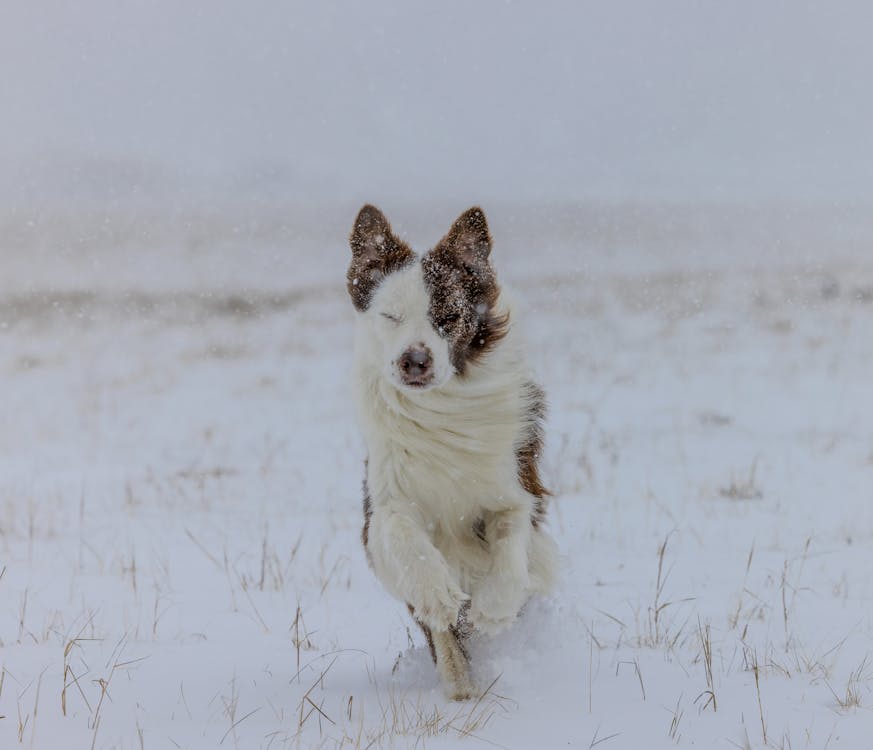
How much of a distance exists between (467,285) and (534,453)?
829 millimetres

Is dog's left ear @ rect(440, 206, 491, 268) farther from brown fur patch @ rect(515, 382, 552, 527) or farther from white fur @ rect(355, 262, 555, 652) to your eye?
brown fur patch @ rect(515, 382, 552, 527)

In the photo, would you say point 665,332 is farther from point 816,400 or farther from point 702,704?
point 702,704

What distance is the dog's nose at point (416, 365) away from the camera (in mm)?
3680

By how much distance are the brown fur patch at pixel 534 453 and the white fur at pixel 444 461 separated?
0.04m

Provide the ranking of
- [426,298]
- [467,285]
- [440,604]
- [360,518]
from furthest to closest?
1. [360,518]
2. [467,285]
3. [426,298]
4. [440,604]

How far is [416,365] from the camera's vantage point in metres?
3.68

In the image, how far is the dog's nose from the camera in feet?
12.1

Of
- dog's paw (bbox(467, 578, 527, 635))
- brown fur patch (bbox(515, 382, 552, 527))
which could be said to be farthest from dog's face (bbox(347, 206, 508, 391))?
dog's paw (bbox(467, 578, 527, 635))

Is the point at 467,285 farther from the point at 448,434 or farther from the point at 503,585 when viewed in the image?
Answer: the point at 503,585

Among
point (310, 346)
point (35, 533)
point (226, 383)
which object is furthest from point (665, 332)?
point (35, 533)

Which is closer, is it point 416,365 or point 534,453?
point 416,365

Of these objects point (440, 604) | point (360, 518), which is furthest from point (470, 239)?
point (360, 518)

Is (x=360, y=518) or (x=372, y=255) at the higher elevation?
(x=372, y=255)

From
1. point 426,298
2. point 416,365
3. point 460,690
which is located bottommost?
point 460,690
